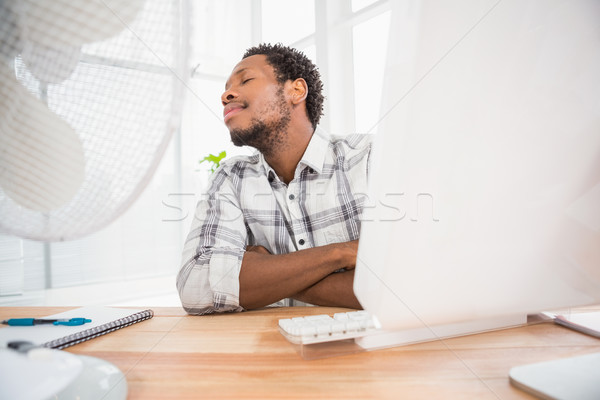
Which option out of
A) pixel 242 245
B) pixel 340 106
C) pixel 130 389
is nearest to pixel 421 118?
pixel 130 389

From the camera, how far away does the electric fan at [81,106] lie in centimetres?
42

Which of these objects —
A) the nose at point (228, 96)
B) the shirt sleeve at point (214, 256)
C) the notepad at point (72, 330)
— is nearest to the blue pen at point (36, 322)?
the notepad at point (72, 330)

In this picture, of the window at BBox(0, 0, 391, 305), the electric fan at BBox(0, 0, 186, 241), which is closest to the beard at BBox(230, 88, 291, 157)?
the window at BBox(0, 0, 391, 305)

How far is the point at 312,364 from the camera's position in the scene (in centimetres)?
31

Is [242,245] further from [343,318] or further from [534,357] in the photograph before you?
[534,357]

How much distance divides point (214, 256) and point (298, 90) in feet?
2.31

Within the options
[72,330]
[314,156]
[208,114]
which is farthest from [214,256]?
[208,114]

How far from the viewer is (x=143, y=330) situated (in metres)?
0.46

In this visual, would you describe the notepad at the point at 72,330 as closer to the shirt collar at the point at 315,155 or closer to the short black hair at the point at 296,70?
the shirt collar at the point at 315,155

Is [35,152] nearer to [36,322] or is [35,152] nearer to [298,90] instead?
[36,322]

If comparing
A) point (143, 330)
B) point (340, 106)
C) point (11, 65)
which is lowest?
point (143, 330)

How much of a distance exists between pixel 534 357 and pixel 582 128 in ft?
0.67

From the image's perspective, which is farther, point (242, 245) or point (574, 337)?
point (242, 245)

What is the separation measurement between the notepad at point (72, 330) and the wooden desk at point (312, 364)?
0.01 m
